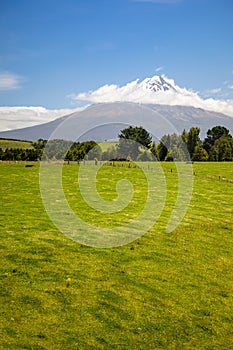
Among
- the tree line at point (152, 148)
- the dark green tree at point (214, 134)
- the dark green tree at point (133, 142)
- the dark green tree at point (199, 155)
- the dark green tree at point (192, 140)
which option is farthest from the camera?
the dark green tree at point (214, 134)

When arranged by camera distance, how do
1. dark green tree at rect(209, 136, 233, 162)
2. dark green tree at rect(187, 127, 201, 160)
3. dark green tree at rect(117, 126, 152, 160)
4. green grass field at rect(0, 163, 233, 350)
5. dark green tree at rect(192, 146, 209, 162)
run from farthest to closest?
dark green tree at rect(192, 146, 209, 162)
dark green tree at rect(187, 127, 201, 160)
dark green tree at rect(209, 136, 233, 162)
dark green tree at rect(117, 126, 152, 160)
green grass field at rect(0, 163, 233, 350)

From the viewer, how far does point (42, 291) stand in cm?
1406

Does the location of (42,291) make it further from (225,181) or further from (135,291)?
(225,181)

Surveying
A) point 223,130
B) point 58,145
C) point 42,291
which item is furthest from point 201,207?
point 223,130

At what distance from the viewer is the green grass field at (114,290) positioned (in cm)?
1180

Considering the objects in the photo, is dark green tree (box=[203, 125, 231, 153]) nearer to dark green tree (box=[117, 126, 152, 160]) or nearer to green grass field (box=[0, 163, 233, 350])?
dark green tree (box=[117, 126, 152, 160])

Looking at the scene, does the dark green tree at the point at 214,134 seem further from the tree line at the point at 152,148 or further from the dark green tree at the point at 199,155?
the dark green tree at the point at 199,155

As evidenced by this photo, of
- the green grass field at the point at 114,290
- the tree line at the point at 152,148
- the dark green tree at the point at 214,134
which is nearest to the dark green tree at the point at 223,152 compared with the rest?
the tree line at the point at 152,148

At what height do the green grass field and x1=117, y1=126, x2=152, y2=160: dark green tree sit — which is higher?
x1=117, y1=126, x2=152, y2=160: dark green tree

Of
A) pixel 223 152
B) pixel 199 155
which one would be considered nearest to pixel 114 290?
pixel 199 155

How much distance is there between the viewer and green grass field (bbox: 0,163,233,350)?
38.7 ft

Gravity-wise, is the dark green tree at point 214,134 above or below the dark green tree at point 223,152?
above

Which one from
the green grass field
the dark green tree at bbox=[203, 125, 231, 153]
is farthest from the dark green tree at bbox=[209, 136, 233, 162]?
the green grass field

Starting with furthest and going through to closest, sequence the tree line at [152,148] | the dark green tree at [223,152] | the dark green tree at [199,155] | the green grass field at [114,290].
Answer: the dark green tree at [199,155], the dark green tree at [223,152], the tree line at [152,148], the green grass field at [114,290]
